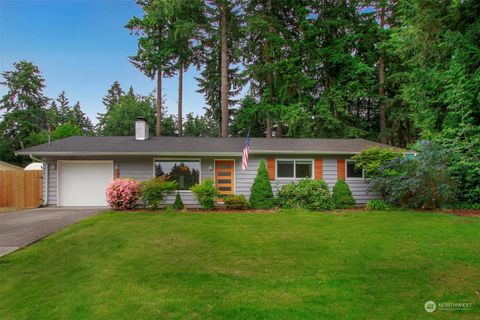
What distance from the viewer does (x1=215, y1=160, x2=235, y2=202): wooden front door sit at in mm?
11031

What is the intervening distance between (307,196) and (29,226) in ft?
28.9

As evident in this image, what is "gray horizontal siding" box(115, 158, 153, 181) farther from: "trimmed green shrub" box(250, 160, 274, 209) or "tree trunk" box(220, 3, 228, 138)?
"tree trunk" box(220, 3, 228, 138)

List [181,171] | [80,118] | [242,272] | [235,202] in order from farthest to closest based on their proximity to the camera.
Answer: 1. [80,118]
2. [181,171]
3. [235,202]
4. [242,272]

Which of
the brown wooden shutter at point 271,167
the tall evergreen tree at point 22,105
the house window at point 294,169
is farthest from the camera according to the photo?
the tall evergreen tree at point 22,105

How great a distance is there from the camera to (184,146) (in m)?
11.4

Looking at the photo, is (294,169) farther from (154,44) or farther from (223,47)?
(154,44)

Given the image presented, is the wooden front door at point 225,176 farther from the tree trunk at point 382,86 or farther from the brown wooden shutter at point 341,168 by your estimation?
the tree trunk at point 382,86

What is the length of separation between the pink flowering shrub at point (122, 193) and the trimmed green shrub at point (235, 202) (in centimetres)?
336

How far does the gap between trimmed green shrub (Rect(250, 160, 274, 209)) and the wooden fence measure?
28.5ft

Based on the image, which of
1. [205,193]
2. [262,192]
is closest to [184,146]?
[205,193]

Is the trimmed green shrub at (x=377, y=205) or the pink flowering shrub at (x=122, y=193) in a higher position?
the pink flowering shrub at (x=122, y=193)

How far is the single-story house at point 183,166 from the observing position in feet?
34.4

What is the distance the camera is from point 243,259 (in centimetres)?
450

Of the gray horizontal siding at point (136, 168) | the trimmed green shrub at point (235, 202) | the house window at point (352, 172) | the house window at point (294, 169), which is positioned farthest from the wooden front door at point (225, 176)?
the house window at point (352, 172)
